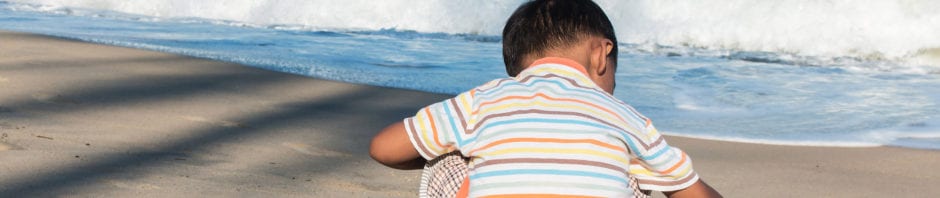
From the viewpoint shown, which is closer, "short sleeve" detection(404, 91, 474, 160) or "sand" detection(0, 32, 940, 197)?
"short sleeve" detection(404, 91, 474, 160)

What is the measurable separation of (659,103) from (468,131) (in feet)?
15.2

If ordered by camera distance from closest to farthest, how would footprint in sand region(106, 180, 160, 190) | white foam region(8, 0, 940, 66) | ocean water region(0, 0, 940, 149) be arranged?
footprint in sand region(106, 180, 160, 190)
ocean water region(0, 0, 940, 149)
white foam region(8, 0, 940, 66)

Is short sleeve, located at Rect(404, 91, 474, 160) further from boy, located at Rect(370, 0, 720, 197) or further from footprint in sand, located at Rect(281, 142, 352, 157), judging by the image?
footprint in sand, located at Rect(281, 142, 352, 157)

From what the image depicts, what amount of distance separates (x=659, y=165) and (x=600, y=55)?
0.19 m

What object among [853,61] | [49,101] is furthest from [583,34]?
[853,61]

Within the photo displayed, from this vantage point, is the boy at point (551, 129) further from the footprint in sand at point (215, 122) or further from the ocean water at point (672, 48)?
the ocean water at point (672, 48)

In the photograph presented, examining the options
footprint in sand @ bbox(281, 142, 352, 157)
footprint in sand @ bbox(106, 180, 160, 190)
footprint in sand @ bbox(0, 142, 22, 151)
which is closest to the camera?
footprint in sand @ bbox(106, 180, 160, 190)

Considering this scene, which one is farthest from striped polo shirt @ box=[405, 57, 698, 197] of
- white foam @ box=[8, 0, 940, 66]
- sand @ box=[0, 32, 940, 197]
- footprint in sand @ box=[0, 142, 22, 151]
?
white foam @ box=[8, 0, 940, 66]

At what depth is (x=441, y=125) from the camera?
188 centimetres

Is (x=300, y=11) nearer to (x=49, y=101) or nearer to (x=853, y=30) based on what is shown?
(x=853, y=30)

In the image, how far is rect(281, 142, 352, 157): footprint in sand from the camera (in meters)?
4.29

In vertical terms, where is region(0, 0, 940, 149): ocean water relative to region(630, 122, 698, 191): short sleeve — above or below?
below

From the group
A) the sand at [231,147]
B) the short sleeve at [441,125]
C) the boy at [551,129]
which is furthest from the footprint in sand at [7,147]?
the short sleeve at [441,125]

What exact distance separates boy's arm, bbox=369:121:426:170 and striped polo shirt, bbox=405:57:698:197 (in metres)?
0.02
